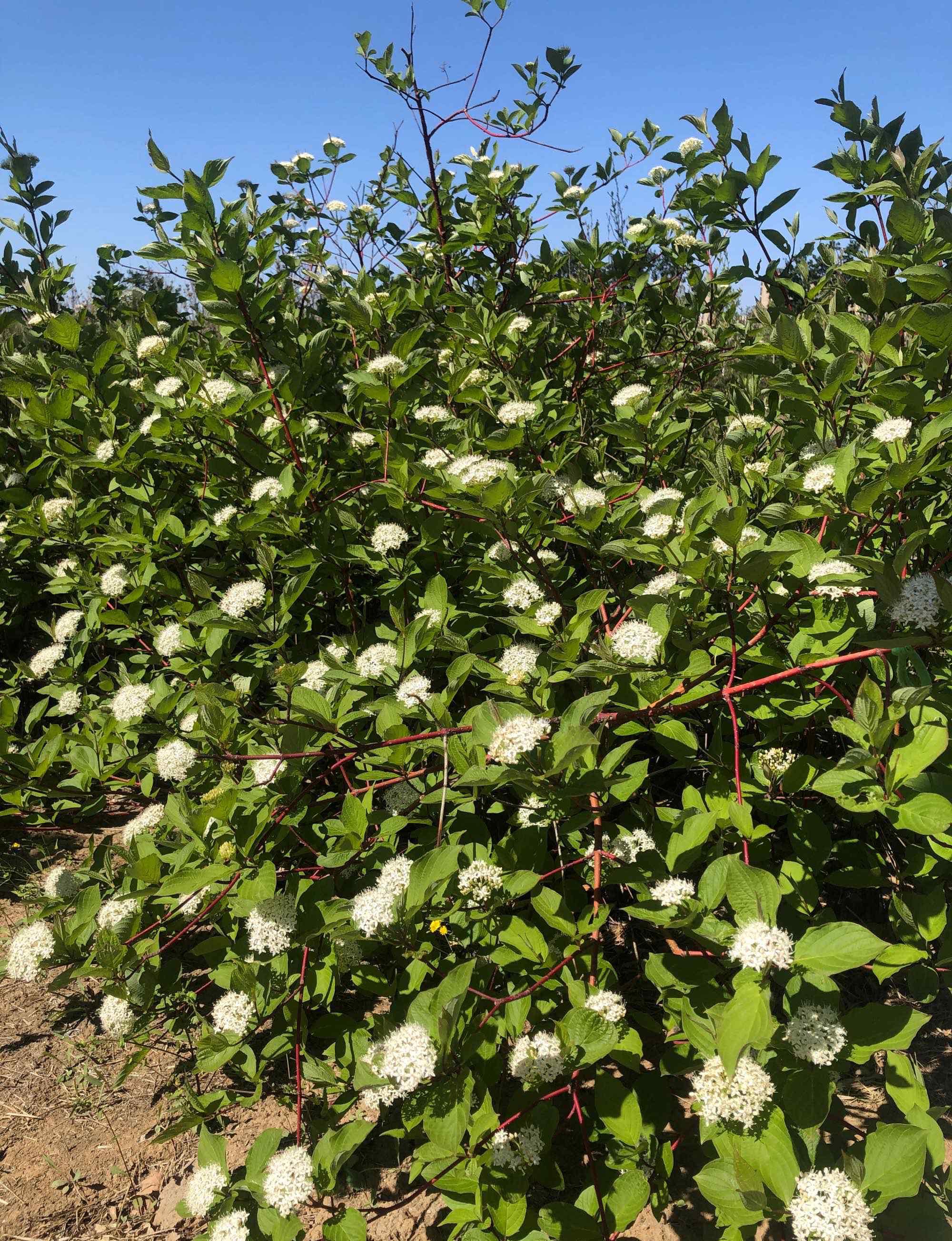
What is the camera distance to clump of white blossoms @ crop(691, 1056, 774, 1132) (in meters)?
1.10

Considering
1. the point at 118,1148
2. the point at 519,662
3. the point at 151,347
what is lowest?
the point at 118,1148

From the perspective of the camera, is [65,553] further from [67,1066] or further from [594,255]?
[594,255]

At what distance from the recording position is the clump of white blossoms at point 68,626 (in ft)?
8.66

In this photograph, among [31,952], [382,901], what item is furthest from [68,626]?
[382,901]

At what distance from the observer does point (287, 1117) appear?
1.86 metres

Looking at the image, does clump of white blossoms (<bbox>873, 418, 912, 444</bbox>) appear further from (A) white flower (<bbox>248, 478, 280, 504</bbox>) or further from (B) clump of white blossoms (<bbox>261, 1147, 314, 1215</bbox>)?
(B) clump of white blossoms (<bbox>261, 1147, 314, 1215</bbox>)

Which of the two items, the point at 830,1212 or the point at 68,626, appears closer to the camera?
the point at 830,1212

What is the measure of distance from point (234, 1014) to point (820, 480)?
1.66 metres

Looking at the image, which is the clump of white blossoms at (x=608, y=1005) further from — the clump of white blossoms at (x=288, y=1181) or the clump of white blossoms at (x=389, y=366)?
the clump of white blossoms at (x=389, y=366)

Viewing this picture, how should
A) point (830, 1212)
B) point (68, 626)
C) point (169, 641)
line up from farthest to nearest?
point (68, 626) < point (169, 641) < point (830, 1212)

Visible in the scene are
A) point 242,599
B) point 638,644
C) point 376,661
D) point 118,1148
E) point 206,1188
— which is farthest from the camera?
point 242,599

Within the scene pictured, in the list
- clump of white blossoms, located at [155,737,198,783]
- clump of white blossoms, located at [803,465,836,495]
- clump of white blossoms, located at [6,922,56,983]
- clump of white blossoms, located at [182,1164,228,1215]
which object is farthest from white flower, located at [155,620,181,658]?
clump of white blossoms, located at [803,465,836,495]

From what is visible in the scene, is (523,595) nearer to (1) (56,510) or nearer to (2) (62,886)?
(2) (62,886)

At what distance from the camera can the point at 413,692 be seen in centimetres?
159
